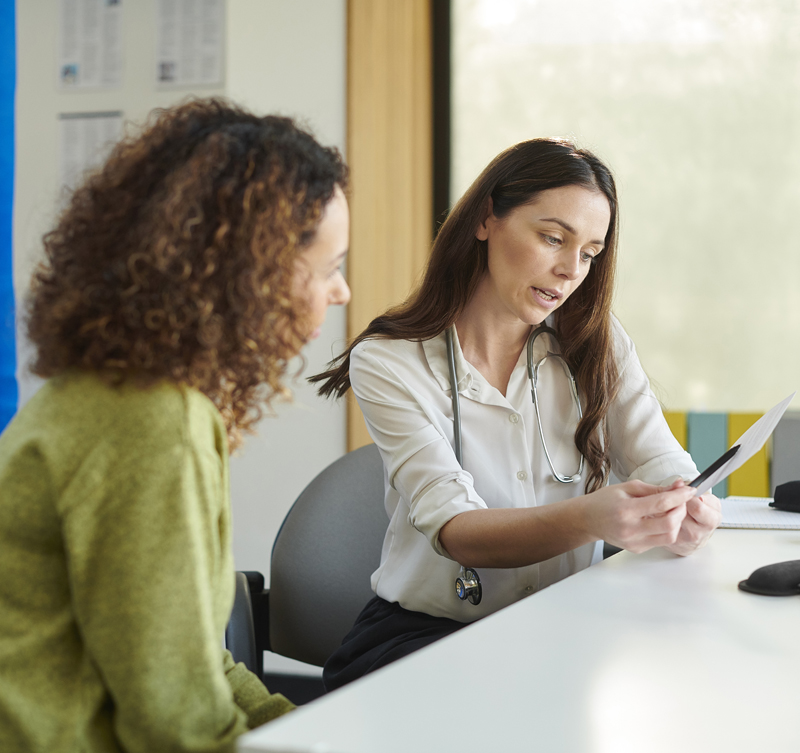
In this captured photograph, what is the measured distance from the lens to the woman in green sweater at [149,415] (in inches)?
24.0

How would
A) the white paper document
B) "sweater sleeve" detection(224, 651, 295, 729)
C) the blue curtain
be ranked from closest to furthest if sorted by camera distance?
"sweater sleeve" detection(224, 651, 295, 729) < the white paper document < the blue curtain

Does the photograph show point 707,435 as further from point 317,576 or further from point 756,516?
point 317,576

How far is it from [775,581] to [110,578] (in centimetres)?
77

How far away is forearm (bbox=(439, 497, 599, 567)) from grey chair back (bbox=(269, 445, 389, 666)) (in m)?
0.35

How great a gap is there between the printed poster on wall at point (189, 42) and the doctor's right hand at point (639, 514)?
2.32 meters

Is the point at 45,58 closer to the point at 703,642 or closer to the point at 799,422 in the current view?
the point at 799,422

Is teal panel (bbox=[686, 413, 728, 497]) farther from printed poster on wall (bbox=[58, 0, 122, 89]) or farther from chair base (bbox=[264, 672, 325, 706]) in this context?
printed poster on wall (bbox=[58, 0, 122, 89])

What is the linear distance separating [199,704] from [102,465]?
0.65ft

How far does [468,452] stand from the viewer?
1374 mm

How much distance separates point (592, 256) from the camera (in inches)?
57.7

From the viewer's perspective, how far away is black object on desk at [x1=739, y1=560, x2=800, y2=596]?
0.97 metres

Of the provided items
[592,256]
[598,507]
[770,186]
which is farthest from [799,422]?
[598,507]

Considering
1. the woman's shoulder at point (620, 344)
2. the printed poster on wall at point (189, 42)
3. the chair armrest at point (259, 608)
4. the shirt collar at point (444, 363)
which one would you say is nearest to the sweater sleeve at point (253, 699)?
the chair armrest at point (259, 608)

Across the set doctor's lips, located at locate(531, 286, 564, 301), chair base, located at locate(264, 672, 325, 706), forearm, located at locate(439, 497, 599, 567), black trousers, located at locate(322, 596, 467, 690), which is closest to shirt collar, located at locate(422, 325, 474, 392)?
doctor's lips, located at locate(531, 286, 564, 301)
